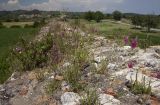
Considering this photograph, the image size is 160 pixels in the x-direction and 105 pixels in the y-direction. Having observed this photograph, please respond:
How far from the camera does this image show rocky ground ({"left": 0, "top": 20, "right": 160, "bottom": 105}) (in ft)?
18.6

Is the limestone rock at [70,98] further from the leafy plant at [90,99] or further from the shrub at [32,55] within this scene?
the shrub at [32,55]

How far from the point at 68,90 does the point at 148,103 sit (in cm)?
168

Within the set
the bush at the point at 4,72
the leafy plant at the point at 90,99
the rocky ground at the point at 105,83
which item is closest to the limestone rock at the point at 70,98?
the rocky ground at the point at 105,83

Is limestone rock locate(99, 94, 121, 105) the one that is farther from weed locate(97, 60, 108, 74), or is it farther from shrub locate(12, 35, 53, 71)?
shrub locate(12, 35, 53, 71)

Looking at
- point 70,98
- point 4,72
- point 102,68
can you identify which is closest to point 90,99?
point 70,98

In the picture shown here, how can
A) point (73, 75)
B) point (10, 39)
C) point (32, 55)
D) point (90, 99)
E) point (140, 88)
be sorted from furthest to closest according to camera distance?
point (10, 39)
point (32, 55)
point (73, 75)
point (140, 88)
point (90, 99)

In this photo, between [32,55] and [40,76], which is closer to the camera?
[40,76]

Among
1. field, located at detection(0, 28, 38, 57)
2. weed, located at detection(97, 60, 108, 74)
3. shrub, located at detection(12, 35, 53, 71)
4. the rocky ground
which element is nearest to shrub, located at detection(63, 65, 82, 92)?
the rocky ground

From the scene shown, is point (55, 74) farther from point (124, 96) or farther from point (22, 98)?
point (124, 96)

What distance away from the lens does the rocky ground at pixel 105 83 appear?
567cm

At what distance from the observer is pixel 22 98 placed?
6.69 meters

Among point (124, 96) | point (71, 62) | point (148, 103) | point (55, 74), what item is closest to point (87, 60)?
point (71, 62)

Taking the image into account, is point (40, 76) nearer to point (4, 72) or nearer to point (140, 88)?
point (140, 88)

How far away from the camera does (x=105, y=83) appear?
20.6 ft
